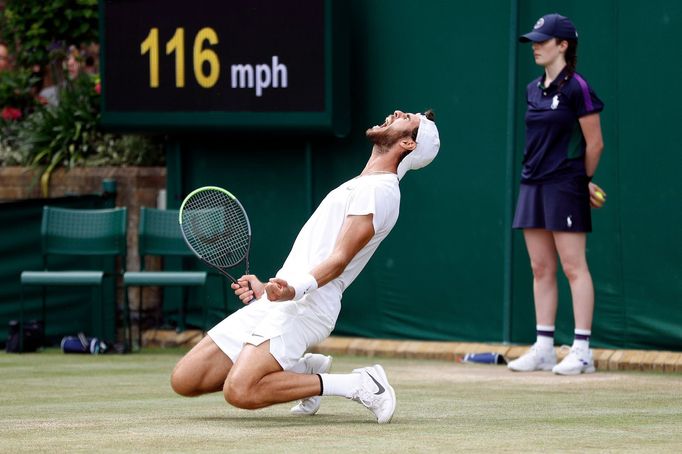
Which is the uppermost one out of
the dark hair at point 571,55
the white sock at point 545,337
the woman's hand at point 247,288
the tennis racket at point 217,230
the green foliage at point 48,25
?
the green foliage at point 48,25

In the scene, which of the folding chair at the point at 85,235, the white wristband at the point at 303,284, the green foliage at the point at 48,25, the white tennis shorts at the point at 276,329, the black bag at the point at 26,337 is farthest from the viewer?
the green foliage at the point at 48,25

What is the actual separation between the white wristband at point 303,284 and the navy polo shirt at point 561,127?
2.99 meters

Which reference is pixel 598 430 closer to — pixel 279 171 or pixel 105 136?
pixel 279 171

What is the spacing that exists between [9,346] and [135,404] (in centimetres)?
406

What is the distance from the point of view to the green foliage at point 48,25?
531 inches

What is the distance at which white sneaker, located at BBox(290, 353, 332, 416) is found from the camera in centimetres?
A: 638

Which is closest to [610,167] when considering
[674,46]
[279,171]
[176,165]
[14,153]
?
[674,46]

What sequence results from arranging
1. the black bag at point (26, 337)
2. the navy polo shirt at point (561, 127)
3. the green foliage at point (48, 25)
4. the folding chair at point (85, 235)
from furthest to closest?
the green foliage at point (48, 25), the folding chair at point (85, 235), the black bag at point (26, 337), the navy polo shirt at point (561, 127)

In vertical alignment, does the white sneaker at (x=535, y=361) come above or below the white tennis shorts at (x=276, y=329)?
below

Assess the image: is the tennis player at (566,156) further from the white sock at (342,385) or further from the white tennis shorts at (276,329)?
the white sock at (342,385)

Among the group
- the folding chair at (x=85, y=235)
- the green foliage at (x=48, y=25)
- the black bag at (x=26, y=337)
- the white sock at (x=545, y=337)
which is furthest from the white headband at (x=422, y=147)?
the green foliage at (x=48, y=25)

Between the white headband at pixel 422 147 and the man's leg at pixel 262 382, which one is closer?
the man's leg at pixel 262 382

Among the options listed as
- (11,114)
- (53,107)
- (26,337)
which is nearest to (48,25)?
(11,114)

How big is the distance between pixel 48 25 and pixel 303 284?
843cm
